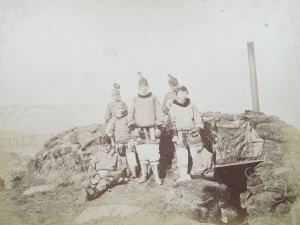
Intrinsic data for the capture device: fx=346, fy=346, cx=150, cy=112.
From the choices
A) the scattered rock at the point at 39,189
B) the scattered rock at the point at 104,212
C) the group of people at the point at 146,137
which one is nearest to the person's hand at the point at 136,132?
the group of people at the point at 146,137

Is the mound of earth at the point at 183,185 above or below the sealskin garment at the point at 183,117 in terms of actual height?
below

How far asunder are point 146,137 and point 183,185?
723 millimetres

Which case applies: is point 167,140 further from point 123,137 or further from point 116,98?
point 116,98

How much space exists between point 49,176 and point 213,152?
79.5 inches

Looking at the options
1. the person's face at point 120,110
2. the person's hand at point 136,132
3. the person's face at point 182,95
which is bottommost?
the person's hand at point 136,132

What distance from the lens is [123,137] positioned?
4.23m

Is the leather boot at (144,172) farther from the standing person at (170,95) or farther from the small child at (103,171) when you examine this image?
the standing person at (170,95)

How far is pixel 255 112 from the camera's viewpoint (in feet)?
14.6

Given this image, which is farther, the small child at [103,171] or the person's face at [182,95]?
the person's face at [182,95]

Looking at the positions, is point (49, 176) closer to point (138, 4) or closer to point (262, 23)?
point (138, 4)

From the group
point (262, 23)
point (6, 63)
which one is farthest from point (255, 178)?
point (6, 63)

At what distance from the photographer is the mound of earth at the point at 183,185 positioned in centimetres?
384

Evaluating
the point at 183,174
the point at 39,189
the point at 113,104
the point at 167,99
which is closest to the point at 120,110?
the point at 113,104

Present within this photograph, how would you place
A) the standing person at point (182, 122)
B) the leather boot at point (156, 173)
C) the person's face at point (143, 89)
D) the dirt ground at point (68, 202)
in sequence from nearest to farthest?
the dirt ground at point (68, 202), the leather boot at point (156, 173), the standing person at point (182, 122), the person's face at point (143, 89)
